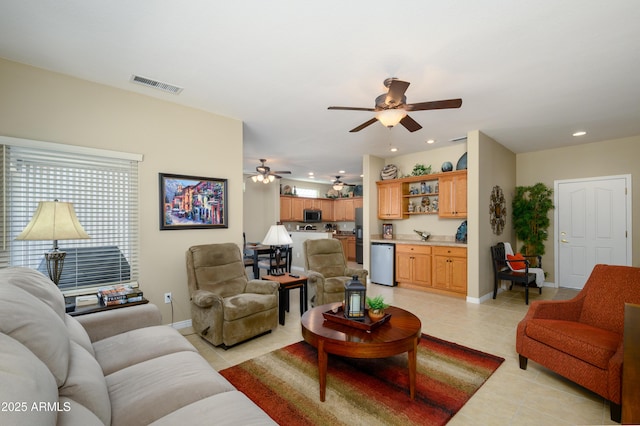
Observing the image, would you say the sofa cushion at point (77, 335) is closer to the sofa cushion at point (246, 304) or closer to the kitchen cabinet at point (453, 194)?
the sofa cushion at point (246, 304)

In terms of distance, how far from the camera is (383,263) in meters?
5.88

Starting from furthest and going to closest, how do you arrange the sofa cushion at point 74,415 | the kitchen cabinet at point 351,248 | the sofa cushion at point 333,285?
the kitchen cabinet at point 351,248 → the sofa cushion at point 333,285 → the sofa cushion at point 74,415

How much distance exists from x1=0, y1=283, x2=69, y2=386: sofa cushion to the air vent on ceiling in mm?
2262

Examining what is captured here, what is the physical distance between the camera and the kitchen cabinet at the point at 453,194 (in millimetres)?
5082

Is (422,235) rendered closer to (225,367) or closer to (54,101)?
(225,367)

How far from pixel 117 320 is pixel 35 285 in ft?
2.43

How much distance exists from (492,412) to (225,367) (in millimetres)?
2097

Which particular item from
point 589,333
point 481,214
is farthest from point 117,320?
point 481,214

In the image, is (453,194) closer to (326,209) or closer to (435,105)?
(435,105)

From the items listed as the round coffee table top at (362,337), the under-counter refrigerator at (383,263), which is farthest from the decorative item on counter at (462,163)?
the round coffee table top at (362,337)

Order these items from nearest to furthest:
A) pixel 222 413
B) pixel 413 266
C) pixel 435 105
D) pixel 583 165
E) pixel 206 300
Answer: pixel 222 413 → pixel 435 105 → pixel 206 300 → pixel 583 165 → pixel 413 266

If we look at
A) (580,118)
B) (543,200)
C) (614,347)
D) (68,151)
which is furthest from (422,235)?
(68,151)

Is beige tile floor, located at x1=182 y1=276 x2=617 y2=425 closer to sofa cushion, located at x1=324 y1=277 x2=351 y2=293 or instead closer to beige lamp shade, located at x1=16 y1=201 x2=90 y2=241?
sofa cushion, located at x1=324 y1=277 x2=351 y2=293

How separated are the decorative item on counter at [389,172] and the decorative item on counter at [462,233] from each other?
5.46 feet
